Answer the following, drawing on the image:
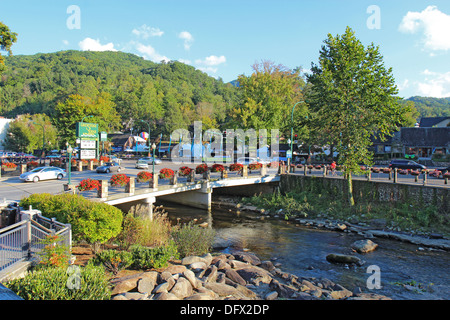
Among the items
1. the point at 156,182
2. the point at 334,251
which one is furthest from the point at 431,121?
the point at 156,182

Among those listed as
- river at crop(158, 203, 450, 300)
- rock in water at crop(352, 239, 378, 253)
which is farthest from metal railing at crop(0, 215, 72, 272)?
rock in water at crop(352, 239, 378, 253)

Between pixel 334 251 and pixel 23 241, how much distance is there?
51.1 ft

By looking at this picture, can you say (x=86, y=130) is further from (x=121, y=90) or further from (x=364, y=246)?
(x=121, y=90)

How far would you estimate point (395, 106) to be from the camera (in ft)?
83.8

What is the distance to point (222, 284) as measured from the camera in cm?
1152

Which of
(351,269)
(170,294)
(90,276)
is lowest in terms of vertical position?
(351,269)

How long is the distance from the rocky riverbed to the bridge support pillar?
1542cm

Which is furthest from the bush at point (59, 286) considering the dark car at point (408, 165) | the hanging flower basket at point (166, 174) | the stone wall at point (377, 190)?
the dark car at point (408, 165)

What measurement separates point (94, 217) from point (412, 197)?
2401 centimetres

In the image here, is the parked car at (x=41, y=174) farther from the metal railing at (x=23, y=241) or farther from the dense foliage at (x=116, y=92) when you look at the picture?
the dense foliage at (x=116, y=92)

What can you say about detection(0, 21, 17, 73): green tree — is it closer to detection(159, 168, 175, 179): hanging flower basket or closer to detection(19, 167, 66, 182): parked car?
detection(19, 167, 66, 182): parked car
